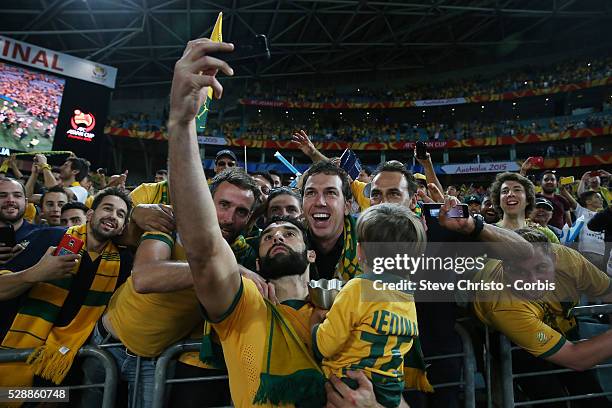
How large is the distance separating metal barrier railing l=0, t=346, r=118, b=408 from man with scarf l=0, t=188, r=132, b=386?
68 mm

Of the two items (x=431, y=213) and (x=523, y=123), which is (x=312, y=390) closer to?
(x=431, y=213)

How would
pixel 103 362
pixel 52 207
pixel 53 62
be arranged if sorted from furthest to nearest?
pixel 53 62 < pixel 52 207 < pixel 103 362

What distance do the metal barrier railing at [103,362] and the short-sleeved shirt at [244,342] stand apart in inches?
28.2

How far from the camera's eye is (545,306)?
234 centimetres

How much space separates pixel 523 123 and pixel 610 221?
27874 mm

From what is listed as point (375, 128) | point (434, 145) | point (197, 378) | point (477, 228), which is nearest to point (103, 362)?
point (197, 378)

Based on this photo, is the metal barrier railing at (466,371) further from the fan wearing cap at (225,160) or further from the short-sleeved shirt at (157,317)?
the fan wearing cap at (225,160)

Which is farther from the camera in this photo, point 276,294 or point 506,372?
point 506,372

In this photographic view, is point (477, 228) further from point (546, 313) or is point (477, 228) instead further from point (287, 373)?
point (287, 373)

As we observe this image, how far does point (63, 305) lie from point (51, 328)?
0.47 feet

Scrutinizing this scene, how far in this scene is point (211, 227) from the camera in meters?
1.39

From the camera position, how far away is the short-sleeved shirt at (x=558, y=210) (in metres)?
Answer: 5.79

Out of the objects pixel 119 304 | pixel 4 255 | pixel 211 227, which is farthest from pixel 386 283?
pixel 4 255

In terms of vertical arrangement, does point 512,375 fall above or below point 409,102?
below
